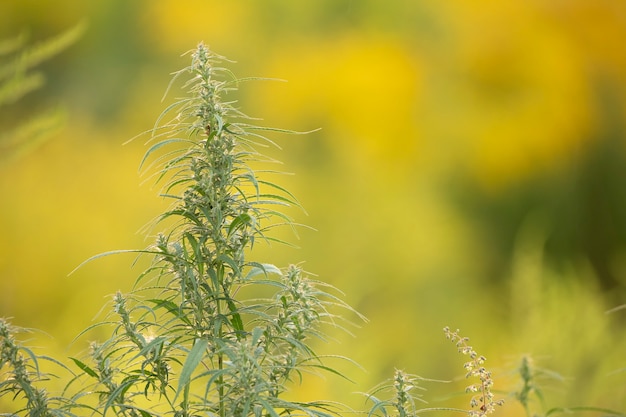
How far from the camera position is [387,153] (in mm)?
5168

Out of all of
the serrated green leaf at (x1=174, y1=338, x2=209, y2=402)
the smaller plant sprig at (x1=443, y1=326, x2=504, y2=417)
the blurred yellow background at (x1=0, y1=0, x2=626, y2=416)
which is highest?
the blurred yellow background at (x1=0, y1=0, x2=626, y2=416)

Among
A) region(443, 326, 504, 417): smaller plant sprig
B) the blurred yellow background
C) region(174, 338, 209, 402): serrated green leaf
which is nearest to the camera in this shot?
region(174, 338, 209, 402): serrated green leaf

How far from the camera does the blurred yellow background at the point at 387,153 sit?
4.51 meters

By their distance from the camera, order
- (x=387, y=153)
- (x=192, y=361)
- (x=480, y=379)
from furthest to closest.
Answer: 1. (x=387, y=153)
2. (x=480, y=379)
3. (x=192, y=361)

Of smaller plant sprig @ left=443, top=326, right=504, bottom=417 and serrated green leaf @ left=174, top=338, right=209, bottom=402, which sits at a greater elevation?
smaller plant sprig @ left=443, top=326, right=504, bottom=417

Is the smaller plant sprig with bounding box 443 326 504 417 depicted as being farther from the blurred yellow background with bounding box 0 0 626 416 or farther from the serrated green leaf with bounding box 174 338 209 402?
the blurred yellow background with bounding box 0 0 626 416

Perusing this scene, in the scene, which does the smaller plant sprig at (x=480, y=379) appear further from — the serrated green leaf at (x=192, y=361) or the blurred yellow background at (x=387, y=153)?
the blurred yellow background at (x=387, y=153)

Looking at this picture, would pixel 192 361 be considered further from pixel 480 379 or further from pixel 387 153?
pixel 387 153

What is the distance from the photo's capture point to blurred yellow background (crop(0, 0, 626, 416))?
14.8ft

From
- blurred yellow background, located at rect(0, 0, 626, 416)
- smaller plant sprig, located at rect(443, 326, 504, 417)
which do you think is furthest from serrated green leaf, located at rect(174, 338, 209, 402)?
blurred yellow background, located at rect(0, 0, 626, 416)

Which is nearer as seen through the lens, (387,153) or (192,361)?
(192,361)

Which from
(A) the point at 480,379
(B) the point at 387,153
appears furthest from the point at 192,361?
(B) the point at 387,153

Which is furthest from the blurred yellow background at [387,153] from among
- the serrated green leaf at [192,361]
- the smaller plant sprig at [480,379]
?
the serrated green leaf at [192,361]

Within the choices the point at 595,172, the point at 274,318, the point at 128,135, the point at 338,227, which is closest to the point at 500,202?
the point at 595,172
